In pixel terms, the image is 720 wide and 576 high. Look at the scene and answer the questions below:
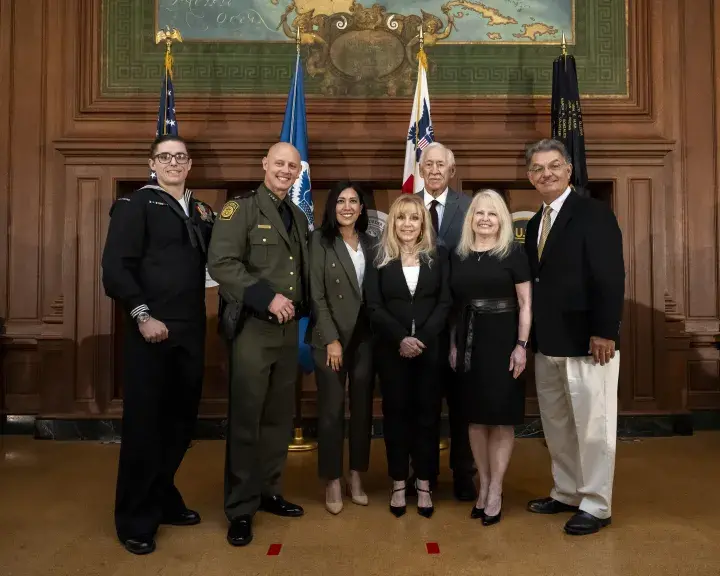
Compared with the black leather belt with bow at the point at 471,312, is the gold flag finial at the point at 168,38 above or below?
above

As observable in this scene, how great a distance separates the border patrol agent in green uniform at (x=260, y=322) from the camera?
2.80 m

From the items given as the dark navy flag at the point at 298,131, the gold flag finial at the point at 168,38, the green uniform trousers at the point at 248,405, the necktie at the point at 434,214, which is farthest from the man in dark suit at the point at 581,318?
the gold flag finial at the point at 168,38

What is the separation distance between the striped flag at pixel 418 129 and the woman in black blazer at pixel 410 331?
4.54 feet

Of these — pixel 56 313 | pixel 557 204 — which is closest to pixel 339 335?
pixel 557 204

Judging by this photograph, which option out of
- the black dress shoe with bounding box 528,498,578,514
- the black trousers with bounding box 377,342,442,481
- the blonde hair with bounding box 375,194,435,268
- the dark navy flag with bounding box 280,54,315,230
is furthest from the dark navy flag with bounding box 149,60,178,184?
the black dress shoe with bounding box 528,498,578,514

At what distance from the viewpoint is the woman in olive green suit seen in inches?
121

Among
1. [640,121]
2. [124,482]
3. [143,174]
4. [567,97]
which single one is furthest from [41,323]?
[640,121]

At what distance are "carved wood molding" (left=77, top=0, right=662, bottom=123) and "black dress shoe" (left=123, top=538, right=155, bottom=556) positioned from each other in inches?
130

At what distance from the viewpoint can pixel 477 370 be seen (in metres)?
2.94

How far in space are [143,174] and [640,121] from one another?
12.6 ft

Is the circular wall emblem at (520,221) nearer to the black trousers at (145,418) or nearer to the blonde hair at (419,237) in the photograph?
the blonde hair at (419,237)

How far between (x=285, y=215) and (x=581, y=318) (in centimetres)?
A: 143

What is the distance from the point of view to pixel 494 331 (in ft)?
9.57

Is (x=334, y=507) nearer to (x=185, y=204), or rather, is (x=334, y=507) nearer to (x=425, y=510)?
(x=425, y=510)
